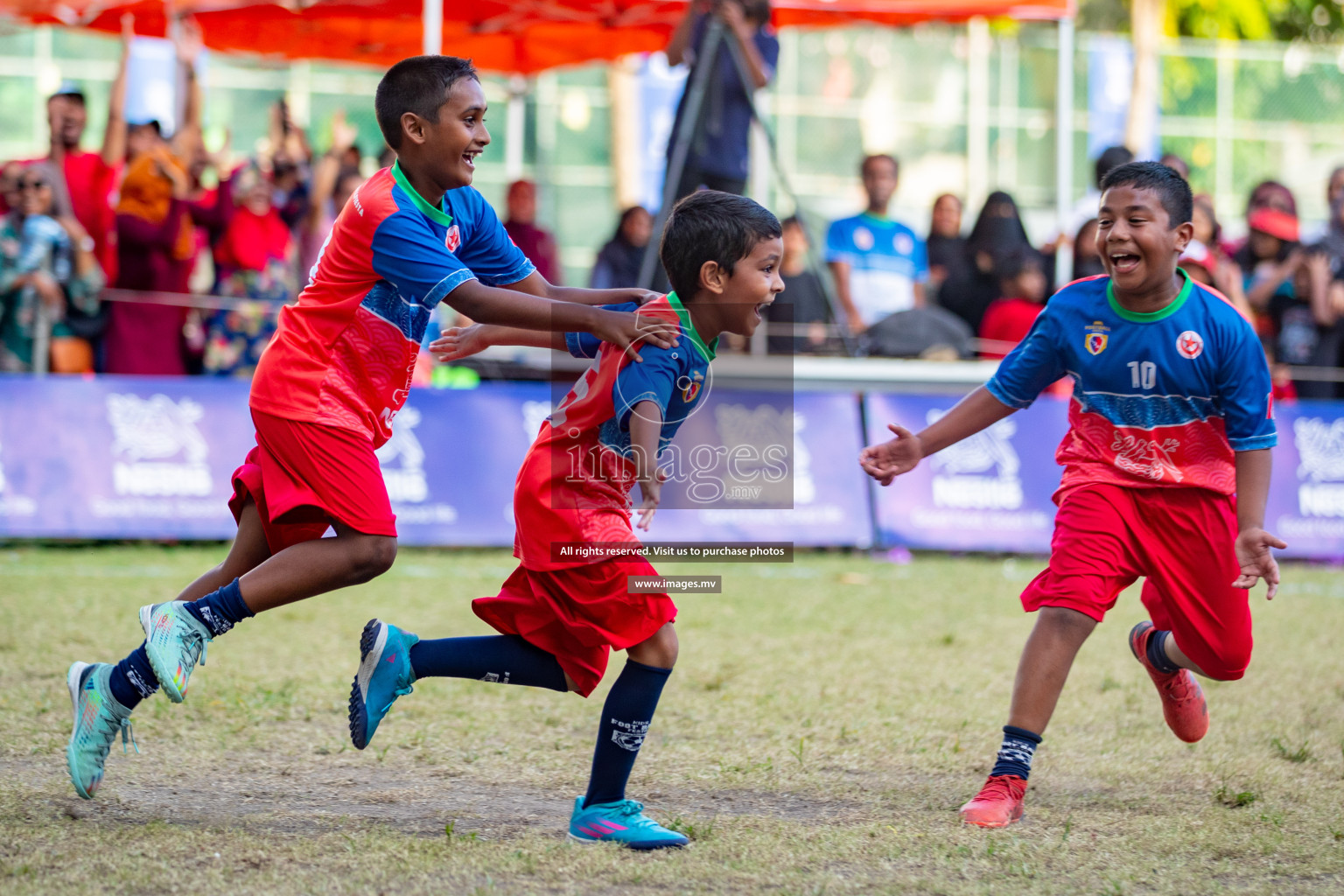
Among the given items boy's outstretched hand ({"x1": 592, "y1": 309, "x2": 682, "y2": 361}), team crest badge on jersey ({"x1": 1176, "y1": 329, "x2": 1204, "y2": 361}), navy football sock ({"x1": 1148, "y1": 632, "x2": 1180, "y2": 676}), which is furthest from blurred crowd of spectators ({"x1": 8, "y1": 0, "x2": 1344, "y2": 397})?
boy's outstretched hand ({"x1": 592, "y1": 309, "x2": 682, "y2": 361})

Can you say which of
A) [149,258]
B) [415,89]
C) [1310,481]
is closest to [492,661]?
[415,89]

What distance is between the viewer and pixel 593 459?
3547mm

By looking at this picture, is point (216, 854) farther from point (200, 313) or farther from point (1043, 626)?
point (200, 313)

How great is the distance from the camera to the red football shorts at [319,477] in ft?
12.0

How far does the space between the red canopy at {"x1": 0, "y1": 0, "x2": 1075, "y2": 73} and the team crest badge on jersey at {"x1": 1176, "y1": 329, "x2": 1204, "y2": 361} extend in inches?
301

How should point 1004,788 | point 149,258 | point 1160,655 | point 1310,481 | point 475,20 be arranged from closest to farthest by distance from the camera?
point 1004,788
point 1160,655
point 149,258
point 1310,481
point 475,20

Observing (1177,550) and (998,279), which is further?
(998,279)

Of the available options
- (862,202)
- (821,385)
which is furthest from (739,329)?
(862,202)

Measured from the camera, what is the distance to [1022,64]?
75.2 ft

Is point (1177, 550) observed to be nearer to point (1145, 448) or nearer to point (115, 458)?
point (1145, 448)

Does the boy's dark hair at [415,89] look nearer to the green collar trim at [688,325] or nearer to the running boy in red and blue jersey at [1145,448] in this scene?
the green collar trim at [688,325]

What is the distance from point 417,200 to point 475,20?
9509 mm

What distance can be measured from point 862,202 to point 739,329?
19527 mm

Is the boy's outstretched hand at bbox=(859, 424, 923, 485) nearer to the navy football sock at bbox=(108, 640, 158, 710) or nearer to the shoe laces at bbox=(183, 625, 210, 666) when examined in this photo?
the shoe laces at bbox=(183, 625, 210, 666)
